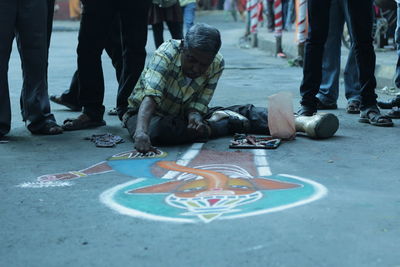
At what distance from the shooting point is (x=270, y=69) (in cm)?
968

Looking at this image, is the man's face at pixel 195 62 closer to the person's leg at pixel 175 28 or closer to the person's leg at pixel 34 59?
the person's leg at pixel 34 59

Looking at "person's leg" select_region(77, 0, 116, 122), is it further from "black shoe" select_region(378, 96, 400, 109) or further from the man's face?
"black shoe" select_region(378, 96, 400, 109)

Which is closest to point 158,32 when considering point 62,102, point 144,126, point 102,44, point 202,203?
point 62,102

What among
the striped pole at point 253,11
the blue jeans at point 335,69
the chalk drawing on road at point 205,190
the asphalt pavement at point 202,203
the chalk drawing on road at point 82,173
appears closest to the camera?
the asphalt pavement at point 202,203

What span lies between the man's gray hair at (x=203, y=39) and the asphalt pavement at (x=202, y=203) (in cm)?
61

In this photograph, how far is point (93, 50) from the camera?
497cm

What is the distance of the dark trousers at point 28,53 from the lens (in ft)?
15.1

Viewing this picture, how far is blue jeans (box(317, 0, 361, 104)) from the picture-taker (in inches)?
226

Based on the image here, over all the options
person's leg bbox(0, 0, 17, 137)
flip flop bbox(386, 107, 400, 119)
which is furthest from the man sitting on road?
flip flop bbox(386, 107, 400, 119)

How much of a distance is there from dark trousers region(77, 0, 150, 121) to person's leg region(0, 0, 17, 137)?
0.52 metres

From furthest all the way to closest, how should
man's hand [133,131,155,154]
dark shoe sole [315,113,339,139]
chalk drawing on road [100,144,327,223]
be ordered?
dark shoe sole [315,113,339,139] < man's hand [133,131,155,154] < chalk drawing on road [100,144,327,223]

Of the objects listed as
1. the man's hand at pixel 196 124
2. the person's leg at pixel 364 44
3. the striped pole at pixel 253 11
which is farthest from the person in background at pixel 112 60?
the striped pole at pixel 253 11

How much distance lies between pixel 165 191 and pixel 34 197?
0.59 meters

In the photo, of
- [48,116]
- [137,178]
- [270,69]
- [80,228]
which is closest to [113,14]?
[48,116]
